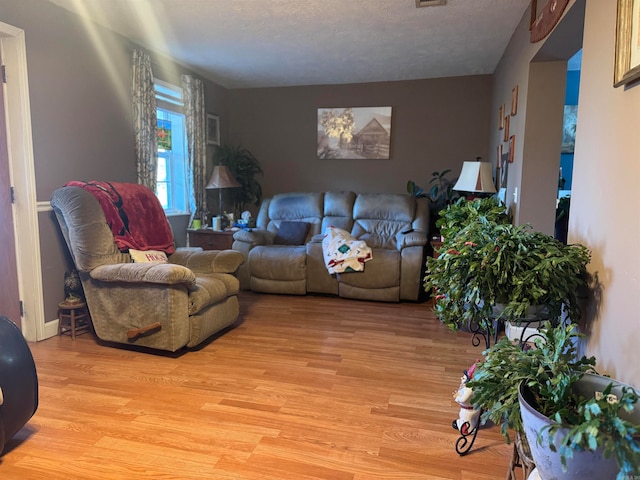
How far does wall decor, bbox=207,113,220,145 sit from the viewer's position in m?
5.30

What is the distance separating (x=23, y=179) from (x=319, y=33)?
2518mm

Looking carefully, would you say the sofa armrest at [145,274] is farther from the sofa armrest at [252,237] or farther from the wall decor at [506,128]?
the wall decor at [506,128]

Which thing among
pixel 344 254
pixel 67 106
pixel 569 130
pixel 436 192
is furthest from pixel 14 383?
pixel 569 130

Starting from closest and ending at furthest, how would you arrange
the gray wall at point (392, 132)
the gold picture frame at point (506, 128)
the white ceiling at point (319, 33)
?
the white ceiling at point (319, 33)
the gold picture frame at point (506, 128)
the gray wall at point (392, 132)

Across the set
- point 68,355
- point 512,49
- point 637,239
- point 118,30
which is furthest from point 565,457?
point 118,30

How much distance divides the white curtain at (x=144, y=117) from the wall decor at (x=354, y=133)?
2.20 metres

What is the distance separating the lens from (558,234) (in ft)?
12.2

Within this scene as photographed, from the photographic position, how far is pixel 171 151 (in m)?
4.71

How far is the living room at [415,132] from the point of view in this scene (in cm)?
141

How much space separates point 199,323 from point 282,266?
1.55 metres

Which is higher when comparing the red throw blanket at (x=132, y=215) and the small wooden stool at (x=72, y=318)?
the red throw blanket at (x=132, y=215)

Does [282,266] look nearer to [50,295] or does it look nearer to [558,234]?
[50,295]

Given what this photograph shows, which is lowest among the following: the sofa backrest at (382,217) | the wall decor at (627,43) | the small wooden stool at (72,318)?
the small wooden stool at (72,318)

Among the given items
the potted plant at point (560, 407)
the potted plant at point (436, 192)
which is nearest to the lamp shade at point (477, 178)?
the potted plant at point (436, 192)
